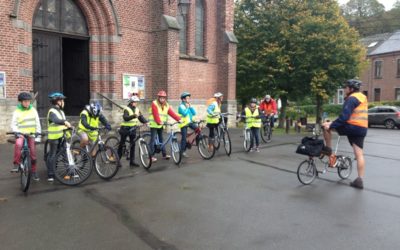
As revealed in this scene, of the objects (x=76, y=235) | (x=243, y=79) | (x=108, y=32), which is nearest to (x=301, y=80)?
(x=243, y=79)

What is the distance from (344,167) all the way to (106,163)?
4.96 m

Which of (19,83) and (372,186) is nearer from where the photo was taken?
(372,186)

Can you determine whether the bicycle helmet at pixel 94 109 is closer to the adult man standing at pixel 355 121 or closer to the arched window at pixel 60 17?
the adult man standing at pixel 355 121

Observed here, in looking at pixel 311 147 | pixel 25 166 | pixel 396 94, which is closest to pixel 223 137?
pixel 311 147

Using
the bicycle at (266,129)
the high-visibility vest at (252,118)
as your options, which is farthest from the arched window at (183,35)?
the high-visibility vest at (252,118)

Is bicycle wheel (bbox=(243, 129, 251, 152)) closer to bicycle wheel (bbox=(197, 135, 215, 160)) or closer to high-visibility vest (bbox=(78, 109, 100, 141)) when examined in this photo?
→ bicycle wheel (bbox=(197, 135, 215, 160))

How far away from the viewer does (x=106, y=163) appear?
760 cm

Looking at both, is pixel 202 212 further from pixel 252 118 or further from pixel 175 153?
pixel 252 118

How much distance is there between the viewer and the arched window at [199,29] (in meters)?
18.3

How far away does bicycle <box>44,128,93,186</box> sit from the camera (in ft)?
22.8

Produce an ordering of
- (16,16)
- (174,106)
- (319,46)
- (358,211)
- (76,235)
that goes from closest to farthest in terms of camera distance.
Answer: (76,235), (358,211), (16,16), (174,106), (319,46)

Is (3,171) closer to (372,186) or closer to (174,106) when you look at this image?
(372,186)

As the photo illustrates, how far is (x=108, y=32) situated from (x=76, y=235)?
445 inches

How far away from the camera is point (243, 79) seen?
889 inches
